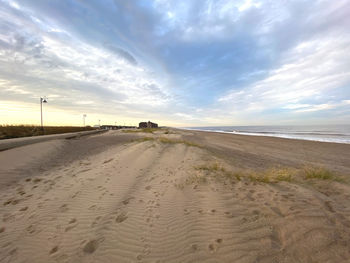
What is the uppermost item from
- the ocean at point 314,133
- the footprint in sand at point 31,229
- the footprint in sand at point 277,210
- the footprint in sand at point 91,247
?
the ocean at point 314,133

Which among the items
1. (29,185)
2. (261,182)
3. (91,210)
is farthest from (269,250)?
(29,185)

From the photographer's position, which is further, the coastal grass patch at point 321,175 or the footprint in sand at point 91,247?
the coastal grass patch at point 321,175

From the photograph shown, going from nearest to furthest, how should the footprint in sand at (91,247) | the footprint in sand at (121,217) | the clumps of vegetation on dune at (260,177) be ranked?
the footprint in sand at (91,247), the footprint in sand at (121,217), the clumps of vegetation on dune at (260,177)

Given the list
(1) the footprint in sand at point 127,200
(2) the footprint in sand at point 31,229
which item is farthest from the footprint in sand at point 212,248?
(2) the footprint in sand at point 31,229

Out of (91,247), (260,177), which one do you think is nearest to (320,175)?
(260,177)

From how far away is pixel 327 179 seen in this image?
15.1 ft

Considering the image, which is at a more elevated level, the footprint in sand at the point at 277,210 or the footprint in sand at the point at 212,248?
the footprint in sand at the point at 277,210

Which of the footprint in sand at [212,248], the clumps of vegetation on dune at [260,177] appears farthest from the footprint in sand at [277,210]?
the clumps of vegetation on dune at [260,177]

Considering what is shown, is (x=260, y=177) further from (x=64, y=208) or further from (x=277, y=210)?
(x=64, y=208)

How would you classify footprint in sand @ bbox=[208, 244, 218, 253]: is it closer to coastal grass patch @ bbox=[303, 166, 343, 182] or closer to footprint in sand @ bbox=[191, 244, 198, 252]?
footprint in sand @ bbox=[191, 244, 198, 252]

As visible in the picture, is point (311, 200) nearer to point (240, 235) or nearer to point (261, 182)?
point (261, 182)

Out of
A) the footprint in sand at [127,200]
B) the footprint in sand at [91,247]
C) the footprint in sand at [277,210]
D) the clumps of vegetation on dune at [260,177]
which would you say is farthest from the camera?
the clumps of vegetation on dune at [260,177]

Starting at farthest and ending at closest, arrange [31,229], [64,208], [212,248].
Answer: [64,208] < [31,229] < [212,248]

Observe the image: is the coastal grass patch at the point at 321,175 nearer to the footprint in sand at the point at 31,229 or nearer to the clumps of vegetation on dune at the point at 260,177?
the clumps of vegetation on dune at the point at 260,177
